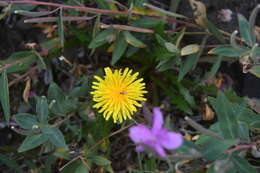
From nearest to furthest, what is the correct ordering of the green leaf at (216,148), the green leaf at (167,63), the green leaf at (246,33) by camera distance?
the green leaf at (216,148)
the green leaf at (246,33)
the green leaf at (167,63)

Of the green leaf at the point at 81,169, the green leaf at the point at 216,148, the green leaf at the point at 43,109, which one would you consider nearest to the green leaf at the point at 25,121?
the green leaf at the point at 43,109

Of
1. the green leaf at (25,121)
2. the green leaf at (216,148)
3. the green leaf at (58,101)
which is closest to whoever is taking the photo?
the green leaf at (216,148)

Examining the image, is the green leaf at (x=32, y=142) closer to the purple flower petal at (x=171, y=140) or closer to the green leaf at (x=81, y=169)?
the green leaf at (x=81, y=169)

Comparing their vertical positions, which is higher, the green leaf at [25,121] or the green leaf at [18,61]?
the green leaf at [18,61]

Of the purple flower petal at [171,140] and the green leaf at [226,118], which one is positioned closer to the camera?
the purple flower petal at [171,140]

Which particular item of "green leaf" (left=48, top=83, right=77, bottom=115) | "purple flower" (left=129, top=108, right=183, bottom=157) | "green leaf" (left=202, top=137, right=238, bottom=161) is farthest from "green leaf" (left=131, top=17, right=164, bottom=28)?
"purple flower" (left=129, top=108, right=183, bottom=157)

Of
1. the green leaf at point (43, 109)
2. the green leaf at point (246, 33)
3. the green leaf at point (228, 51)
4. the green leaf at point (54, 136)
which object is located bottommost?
the green leaf at point (54, 136)

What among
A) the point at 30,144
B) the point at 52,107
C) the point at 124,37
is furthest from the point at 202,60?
the point at 30,144

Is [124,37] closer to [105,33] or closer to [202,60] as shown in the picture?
[105,33]
